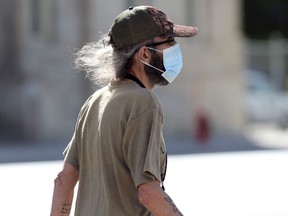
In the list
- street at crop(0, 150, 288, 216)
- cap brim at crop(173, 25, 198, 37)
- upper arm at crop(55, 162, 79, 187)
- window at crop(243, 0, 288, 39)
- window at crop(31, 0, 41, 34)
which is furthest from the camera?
window at crop(243, 0, 288, 39)

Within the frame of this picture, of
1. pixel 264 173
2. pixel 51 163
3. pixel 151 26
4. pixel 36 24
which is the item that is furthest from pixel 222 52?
pixel 151 26

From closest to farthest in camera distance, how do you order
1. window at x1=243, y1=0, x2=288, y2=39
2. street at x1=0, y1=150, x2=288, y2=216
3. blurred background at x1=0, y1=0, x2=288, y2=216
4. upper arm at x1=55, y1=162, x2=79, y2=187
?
upper arm at x1=55, y1=162, x2=79, y2=187
street at x1=0, y1=150, x2=288, y2=216
blurred background at x1=0, y1=0, x2=288, y2=216
window at x1=243, y1=0, x2=288, y2=39

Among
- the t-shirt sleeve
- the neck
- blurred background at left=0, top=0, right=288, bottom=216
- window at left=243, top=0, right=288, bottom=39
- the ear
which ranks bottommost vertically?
window at left=243, top=0, right=288, bottom=39

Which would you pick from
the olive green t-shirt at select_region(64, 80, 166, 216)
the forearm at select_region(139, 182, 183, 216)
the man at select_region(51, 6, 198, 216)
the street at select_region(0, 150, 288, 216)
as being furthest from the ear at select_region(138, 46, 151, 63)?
the street at select_region(0, 150, 288, 216)

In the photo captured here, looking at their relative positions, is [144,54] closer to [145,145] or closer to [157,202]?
[145,145]

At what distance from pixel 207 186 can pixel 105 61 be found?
31.5ft

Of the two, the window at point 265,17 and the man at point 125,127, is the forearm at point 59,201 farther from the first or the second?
the window at point 265,17

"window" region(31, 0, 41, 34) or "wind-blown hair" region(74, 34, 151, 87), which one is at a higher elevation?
"wind-blown hair" region(74, 34, 151, 87)

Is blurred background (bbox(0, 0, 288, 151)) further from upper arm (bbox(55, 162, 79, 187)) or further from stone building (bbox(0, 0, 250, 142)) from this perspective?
upper arm (bbox(55, 162, 79, 187))

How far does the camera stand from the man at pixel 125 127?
376 centimetres

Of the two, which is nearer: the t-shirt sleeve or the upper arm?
the t-shirt sleeve

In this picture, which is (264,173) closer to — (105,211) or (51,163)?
(51,163)

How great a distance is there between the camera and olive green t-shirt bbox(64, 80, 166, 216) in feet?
12.3

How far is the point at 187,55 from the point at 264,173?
35.4 feet
